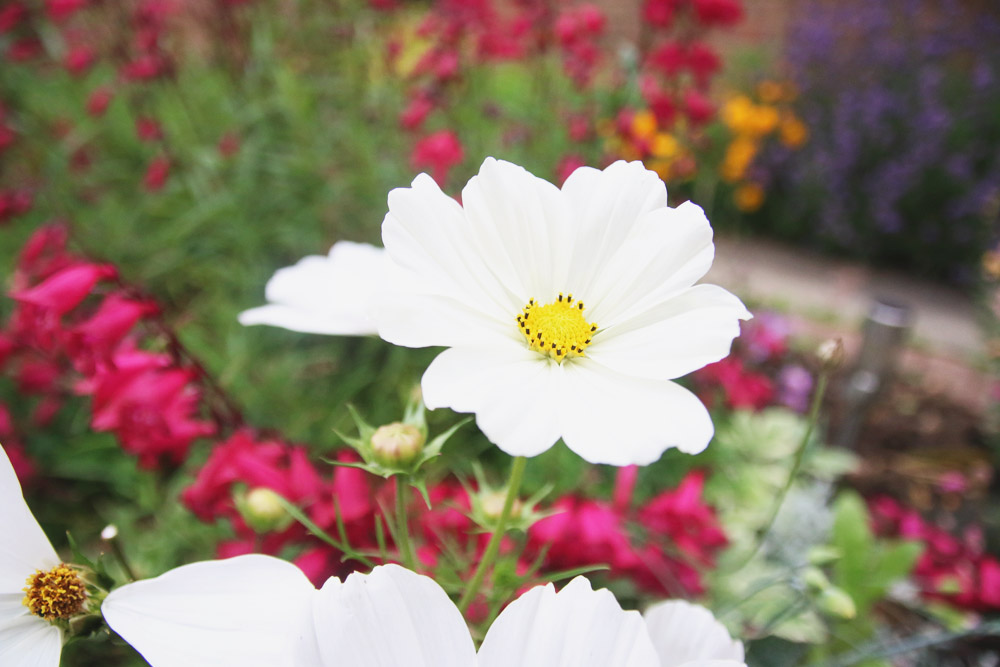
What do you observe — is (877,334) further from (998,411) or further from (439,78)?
(439,78)

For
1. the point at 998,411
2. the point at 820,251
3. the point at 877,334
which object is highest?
the point at 877,334

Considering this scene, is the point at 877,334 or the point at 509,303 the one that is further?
the point at 877,334

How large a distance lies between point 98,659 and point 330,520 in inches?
17.3

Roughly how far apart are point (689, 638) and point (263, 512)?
0.30m

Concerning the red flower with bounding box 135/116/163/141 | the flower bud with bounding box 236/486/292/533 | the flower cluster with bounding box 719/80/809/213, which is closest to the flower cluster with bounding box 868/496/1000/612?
the flower bud with bounding box 236/486/292/533

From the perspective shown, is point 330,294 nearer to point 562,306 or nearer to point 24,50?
point 562,306

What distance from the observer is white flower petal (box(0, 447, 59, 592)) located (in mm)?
263

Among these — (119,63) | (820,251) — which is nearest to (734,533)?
(119,63)

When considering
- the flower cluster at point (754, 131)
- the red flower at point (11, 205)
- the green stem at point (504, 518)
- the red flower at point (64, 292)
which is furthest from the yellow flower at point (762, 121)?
the green stem at point (504, 518)

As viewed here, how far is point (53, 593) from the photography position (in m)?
0.27

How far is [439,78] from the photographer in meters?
1.40

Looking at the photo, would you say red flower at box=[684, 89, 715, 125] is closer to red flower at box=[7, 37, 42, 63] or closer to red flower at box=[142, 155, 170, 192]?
red flower at box=[142, 155, 170, 192]

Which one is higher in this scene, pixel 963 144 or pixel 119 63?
pixel 119 63

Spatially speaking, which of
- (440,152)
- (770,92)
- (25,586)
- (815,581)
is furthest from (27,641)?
(770,92)
